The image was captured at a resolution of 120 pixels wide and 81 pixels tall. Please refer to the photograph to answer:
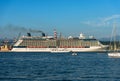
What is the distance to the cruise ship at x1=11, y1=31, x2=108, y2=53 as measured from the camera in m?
151

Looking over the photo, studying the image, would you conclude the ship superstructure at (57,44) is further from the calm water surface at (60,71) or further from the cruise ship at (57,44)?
the calm water surface at (60,71)

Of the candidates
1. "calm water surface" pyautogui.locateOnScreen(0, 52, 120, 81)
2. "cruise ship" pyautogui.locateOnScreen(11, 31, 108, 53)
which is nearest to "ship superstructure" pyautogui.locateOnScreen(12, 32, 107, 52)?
"cruise ship" pyautogui.locateOnScreen(11, 31, 108, 53)

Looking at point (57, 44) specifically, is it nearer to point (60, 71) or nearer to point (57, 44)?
point (57, 44)

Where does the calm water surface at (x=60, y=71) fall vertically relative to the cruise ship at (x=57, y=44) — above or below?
below

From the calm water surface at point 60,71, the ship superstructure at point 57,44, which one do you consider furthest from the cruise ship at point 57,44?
the calm water surface at point 60,71

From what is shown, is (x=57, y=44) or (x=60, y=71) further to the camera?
(x=57, y=44)

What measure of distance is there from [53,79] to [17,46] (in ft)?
384

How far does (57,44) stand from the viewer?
152625 mm

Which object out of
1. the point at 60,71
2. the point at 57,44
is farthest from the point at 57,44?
the point at 60,71

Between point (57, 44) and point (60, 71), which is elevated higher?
point (57, 44)

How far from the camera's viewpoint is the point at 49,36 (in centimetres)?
15938

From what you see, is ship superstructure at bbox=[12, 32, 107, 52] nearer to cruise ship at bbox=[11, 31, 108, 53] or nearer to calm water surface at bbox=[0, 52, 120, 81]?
cruise ship at bbox=[11, 31, 108, 53]

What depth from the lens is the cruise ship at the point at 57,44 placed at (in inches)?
5950

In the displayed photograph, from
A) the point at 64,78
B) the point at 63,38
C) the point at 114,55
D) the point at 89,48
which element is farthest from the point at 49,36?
the point at 64,78
